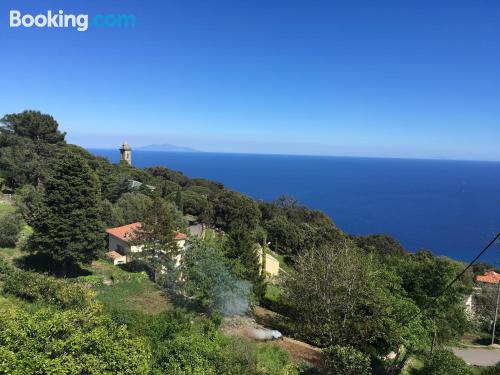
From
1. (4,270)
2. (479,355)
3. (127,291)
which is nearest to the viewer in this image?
(4,270)

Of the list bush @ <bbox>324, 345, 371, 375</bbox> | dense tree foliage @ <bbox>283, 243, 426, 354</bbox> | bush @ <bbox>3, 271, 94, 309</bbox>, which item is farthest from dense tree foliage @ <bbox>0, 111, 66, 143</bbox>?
bush @ <bbox>324, 345, 371, 375</bbox>

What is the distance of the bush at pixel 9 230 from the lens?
71.9 ft

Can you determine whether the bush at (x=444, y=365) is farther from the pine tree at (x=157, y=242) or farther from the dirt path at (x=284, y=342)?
the pine tree at (x=157, y=242)

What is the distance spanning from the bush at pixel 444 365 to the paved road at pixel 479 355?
35.7 feet

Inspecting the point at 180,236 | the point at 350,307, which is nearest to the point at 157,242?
the point at 180,236

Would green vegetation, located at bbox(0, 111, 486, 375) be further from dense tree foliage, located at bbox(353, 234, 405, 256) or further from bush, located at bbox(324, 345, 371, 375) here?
dense tree foliage, located at bbox(353, 234, 405, 256)

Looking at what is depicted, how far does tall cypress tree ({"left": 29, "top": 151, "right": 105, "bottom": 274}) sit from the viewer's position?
19266 mm

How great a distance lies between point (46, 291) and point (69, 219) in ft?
20.1

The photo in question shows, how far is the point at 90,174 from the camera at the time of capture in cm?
2133

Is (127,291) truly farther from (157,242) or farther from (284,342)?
(284,342)

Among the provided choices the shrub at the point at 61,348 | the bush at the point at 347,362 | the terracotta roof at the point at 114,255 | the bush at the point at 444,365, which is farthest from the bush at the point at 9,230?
the bush at the point at 444,365

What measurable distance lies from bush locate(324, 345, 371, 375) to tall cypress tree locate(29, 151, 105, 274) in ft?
48.9

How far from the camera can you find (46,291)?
1451 cm

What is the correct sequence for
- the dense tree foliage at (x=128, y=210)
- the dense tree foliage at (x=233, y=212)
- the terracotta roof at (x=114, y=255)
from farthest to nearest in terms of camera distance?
the dense tree foliage at (x=233, y=212)
the dense tree foliage at (x=128, y=210)
the terracotta roof at (x=114, y=255)
